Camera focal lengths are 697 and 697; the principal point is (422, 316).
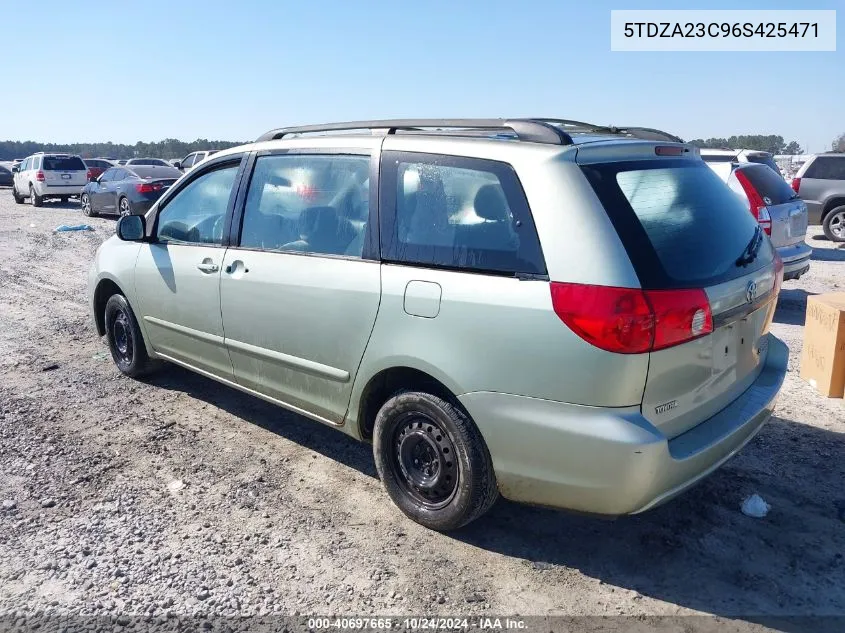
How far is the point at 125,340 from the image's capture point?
5582 millimetres

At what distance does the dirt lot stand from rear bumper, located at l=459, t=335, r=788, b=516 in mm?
434

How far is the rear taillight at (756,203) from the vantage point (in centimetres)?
773

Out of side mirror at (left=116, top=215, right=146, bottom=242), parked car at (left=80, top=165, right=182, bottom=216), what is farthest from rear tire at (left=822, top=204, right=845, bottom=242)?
parked car at (left=80, top=165, right=182, bottom=216)

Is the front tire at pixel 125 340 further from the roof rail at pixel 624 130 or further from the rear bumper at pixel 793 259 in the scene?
the rear bumper at pixel 793 259

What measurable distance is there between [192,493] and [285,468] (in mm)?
546

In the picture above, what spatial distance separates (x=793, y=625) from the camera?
2711mm

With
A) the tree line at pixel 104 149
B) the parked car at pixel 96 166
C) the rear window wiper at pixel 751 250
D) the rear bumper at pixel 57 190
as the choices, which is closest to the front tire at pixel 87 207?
the rear bumper at pixel 57 190

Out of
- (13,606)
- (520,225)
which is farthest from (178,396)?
(520,225)

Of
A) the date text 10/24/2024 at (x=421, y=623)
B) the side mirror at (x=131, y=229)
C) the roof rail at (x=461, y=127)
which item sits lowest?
the date text 10/24/2024 at (x=421, y=623)

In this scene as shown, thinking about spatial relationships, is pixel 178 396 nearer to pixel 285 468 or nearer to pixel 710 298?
pixel 285 468

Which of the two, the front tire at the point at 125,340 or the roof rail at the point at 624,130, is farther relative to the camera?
the front tire at the point at 125,340

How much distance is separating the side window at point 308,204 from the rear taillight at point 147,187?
15.4 m

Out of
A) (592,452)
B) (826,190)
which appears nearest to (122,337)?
(592,452)

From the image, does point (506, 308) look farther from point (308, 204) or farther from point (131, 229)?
point (131, 229)
